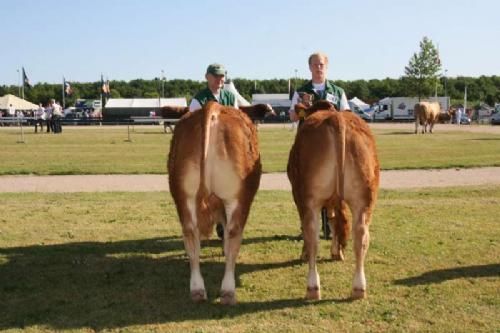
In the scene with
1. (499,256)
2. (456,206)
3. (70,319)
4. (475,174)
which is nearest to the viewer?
(70,319)

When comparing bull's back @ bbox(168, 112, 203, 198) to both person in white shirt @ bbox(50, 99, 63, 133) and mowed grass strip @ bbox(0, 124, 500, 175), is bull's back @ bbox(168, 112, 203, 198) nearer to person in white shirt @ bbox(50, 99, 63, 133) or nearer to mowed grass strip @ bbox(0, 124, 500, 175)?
mowed grass strip @ bbox(0, 124, 500, 175)

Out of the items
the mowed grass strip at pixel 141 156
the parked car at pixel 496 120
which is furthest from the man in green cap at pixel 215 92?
the parked car at pixel 496 120

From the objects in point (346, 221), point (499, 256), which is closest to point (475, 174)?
point (499, 256)

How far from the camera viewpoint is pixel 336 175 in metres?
6.04

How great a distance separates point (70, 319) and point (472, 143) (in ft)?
90.9

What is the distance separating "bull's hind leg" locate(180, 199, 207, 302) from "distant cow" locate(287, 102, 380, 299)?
1139 mm

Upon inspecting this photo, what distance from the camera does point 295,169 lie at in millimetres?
6590

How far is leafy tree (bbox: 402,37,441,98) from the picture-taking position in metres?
75.5

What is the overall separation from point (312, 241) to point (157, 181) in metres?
10.9

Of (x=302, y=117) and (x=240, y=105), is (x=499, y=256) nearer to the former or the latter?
(x=302, y=117)

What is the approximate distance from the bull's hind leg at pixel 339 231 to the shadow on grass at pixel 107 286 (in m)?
0.55

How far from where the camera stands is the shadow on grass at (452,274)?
6.98 m

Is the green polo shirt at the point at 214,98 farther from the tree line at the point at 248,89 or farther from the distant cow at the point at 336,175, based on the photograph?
the tree line at the point at 248,89

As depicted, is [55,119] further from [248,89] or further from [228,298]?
[248,89]
